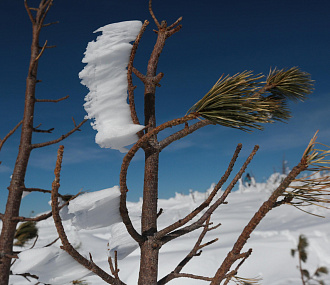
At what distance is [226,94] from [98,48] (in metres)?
0.50

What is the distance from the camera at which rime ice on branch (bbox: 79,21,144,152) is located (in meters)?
1.10

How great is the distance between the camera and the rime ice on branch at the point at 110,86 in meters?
1.10

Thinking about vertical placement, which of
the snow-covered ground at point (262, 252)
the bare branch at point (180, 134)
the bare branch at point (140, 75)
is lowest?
the snow-covered ground at point (262, 252)

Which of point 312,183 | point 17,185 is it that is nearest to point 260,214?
point 312,183

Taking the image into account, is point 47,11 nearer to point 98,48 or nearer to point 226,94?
point 98,48

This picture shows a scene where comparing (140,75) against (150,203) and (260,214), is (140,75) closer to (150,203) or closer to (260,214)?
(150,203)

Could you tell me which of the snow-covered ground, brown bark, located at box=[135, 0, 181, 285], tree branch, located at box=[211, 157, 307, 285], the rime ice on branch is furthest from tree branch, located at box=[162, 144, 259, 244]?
the snow-covered ground

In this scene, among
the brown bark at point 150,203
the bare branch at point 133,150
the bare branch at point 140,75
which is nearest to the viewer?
the bare branch at point 133,150

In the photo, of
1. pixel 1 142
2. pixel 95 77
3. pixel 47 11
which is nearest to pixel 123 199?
pixel 95 77

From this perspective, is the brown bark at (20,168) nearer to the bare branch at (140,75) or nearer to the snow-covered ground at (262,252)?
the bare branch at (140,75)

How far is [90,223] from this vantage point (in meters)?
1.12

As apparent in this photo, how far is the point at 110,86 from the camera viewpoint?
117cm

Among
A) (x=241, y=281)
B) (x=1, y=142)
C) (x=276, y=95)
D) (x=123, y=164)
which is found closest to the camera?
(x=123, y=164)

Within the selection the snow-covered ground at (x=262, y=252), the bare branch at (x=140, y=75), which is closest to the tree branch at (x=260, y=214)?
the bare branch at (x=140, y=75)
